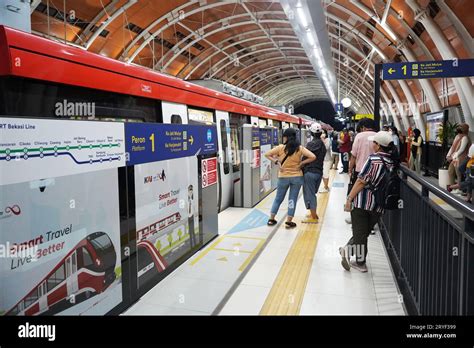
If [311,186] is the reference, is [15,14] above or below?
above

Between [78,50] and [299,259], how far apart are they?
3388 millimetres

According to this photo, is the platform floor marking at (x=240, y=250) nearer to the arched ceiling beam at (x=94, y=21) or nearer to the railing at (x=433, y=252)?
the railing at (x=433, y=252)

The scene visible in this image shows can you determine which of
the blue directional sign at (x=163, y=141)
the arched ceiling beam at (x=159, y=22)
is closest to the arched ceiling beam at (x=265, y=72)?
the arched ceiling beam at (x=159, y=22)

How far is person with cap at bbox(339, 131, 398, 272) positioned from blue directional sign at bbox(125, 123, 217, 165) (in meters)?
1.95

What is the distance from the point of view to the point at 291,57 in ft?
89.1

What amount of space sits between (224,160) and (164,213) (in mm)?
3497

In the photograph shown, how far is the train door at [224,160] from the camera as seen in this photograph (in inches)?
284

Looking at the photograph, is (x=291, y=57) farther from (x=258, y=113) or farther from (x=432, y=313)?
(x=432, y=313)

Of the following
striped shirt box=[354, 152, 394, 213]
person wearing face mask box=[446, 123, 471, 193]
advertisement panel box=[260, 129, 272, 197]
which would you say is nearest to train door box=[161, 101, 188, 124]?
striped shirt box=[354, 152, 394, 213]

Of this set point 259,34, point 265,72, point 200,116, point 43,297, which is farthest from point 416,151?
point 265,72

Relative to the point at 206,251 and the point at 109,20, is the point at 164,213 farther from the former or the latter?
the point at 109,20

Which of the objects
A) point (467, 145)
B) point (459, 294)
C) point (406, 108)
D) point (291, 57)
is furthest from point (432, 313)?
point (291, 57)

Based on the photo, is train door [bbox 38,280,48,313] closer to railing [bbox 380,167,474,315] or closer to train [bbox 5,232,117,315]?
train [bbox 5,232,117,315]

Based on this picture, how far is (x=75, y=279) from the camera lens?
2.71 m
